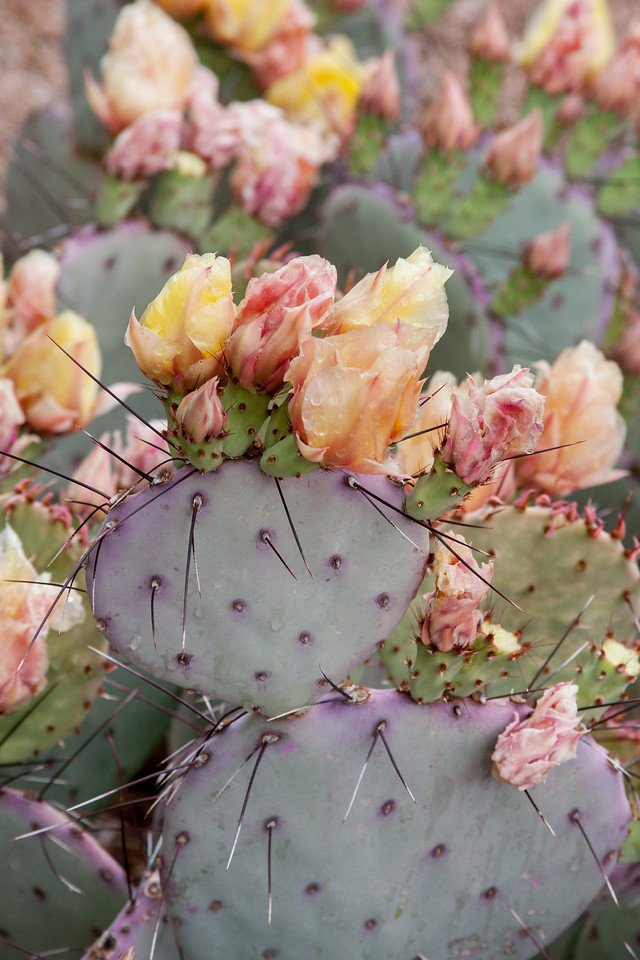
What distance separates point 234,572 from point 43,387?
47cm

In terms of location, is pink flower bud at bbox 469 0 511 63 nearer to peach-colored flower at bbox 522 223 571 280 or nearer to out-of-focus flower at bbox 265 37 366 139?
out-of-focus flower at bbox 265 37 366 139

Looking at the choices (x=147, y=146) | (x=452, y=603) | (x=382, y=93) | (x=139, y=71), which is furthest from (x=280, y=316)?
(x=382, y=93)

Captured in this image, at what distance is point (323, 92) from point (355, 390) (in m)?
1.53

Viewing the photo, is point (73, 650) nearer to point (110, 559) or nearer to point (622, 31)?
point (110, 559)

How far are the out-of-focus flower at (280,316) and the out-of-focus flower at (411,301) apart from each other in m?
0.03

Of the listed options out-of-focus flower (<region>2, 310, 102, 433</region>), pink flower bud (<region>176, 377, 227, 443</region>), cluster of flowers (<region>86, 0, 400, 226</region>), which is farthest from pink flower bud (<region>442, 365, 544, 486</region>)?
cluster of flowers (<region>86, 0, 400, 226</region>)

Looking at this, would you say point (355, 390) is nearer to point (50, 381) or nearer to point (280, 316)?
point (280, 316)

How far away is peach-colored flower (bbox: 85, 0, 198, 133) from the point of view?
1.55 metres

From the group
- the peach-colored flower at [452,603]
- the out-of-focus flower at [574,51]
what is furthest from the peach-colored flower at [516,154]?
the peach-colored flower at [452,603]

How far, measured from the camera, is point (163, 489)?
0.69m

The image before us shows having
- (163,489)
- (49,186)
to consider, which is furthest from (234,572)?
(49,186)

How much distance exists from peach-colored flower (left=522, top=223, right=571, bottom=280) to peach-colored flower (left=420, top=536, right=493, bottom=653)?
0.90 m

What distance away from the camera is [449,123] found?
161cm

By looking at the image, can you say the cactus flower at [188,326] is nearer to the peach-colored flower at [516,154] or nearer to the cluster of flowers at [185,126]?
the cluster of flowers at [185,126]
